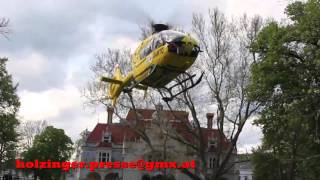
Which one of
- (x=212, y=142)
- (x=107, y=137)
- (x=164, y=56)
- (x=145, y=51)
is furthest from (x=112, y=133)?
(x=164, y=56)

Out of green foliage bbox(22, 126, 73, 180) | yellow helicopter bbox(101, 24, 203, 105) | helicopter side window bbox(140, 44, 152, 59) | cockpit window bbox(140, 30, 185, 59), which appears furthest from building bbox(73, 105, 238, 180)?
cockpit window bbox(140, 30, 185, 59)

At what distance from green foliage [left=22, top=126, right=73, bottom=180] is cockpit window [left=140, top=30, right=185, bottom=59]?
218ft

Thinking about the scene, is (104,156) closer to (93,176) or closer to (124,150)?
(93,176)

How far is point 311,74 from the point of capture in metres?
26.0

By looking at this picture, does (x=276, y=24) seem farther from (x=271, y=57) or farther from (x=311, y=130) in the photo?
(x=311, y=130)

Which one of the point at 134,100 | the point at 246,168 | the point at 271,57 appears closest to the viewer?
the point at 271,57

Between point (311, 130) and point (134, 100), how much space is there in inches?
603

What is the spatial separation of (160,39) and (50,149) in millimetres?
68540

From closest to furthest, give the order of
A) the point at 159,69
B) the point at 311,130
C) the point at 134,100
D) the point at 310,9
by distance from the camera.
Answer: the point at 159,69 → the point at 310,9 → the point at 311,130 → the point at 134,100

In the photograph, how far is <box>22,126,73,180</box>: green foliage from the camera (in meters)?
76.4

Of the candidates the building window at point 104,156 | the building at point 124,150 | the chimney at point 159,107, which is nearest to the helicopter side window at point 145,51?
the chimney at point 159,107

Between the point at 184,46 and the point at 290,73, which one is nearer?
the point at 184,46

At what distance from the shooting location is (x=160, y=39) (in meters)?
13.7

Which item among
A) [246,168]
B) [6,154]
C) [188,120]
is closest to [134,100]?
[188,120]
